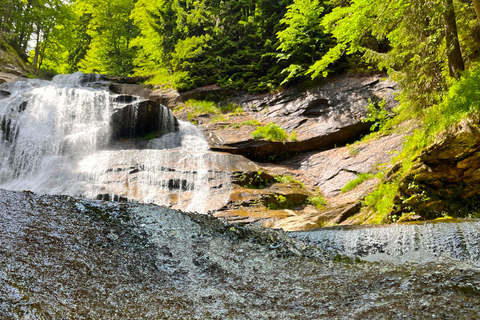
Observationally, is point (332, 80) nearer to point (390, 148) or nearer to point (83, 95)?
point (390, 148)

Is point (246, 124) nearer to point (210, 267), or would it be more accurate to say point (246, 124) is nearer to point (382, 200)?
point (382, 200)

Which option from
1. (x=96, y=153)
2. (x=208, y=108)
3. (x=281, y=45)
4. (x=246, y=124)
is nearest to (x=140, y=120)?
(x=96, y=153)

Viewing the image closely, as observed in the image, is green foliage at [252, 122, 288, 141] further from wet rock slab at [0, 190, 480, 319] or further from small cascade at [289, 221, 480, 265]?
wet rock slab at [0, 190, 480, 319]

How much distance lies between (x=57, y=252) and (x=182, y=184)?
25.8 feet

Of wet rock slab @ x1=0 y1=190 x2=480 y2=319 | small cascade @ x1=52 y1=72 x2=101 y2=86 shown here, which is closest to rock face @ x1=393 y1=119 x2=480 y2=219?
wet rock slab @ x1=0 y1=190 x2=480 y2=319

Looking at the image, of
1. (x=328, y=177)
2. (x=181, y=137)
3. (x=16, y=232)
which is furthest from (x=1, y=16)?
(x=16, y=232)

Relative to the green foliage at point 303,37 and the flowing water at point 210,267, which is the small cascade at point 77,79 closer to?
the green foliage at point 303,37

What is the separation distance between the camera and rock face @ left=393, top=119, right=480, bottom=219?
540 centimetres

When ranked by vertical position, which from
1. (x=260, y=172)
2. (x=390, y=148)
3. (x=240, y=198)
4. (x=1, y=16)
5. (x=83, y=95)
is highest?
(x=1, y=16)

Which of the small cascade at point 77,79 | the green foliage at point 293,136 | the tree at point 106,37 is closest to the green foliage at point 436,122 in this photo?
the green foliage at point 293,136

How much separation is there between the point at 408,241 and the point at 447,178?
2.03m

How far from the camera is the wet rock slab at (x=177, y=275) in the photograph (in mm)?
2312

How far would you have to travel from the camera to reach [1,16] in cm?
2220

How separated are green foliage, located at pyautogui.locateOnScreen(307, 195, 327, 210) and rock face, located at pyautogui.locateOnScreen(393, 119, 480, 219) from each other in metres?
4.13
